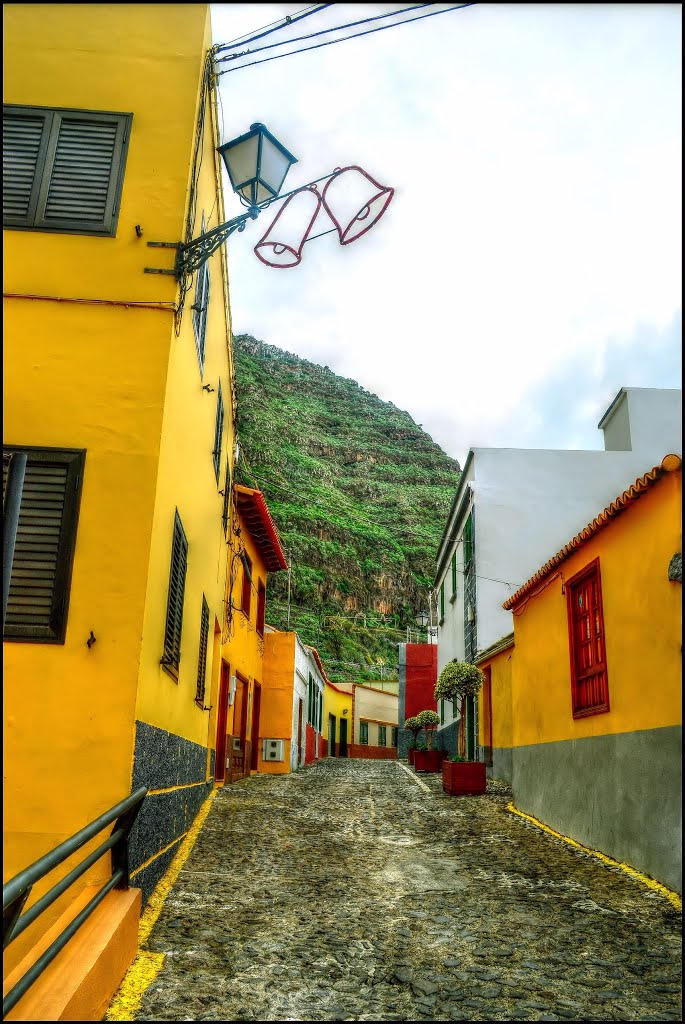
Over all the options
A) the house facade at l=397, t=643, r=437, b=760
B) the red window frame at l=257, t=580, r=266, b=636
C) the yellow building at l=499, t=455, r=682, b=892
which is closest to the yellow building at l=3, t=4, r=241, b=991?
the yellow building at l=499, t=455, r=682, b=892

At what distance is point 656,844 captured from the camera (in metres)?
6.16

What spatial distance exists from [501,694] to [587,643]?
7.13 meters

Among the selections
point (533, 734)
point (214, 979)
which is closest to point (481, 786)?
point (533, 734)

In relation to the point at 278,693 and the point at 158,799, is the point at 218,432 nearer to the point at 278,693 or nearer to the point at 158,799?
the point at 158,799

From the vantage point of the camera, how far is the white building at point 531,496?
1741 centimetres

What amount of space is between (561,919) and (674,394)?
50.7 feet

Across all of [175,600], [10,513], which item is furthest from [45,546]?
[10,513]

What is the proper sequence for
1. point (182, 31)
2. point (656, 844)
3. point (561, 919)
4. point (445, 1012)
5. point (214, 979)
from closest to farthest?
point (445, 1012), point (214, 979), point (561, 919), point (656, 844), point (182, 31)

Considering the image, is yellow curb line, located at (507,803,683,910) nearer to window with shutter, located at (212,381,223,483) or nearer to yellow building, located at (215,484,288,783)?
yellow building, located at (215,484,288,783)

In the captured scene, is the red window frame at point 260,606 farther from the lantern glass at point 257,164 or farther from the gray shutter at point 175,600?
the lantern glass at point 257,164

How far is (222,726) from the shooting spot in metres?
14.0

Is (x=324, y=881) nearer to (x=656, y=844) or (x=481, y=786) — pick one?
(x=656, y=844)

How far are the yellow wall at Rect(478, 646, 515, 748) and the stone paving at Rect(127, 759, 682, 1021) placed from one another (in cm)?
576

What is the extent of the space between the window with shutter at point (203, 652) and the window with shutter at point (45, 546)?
396cm
